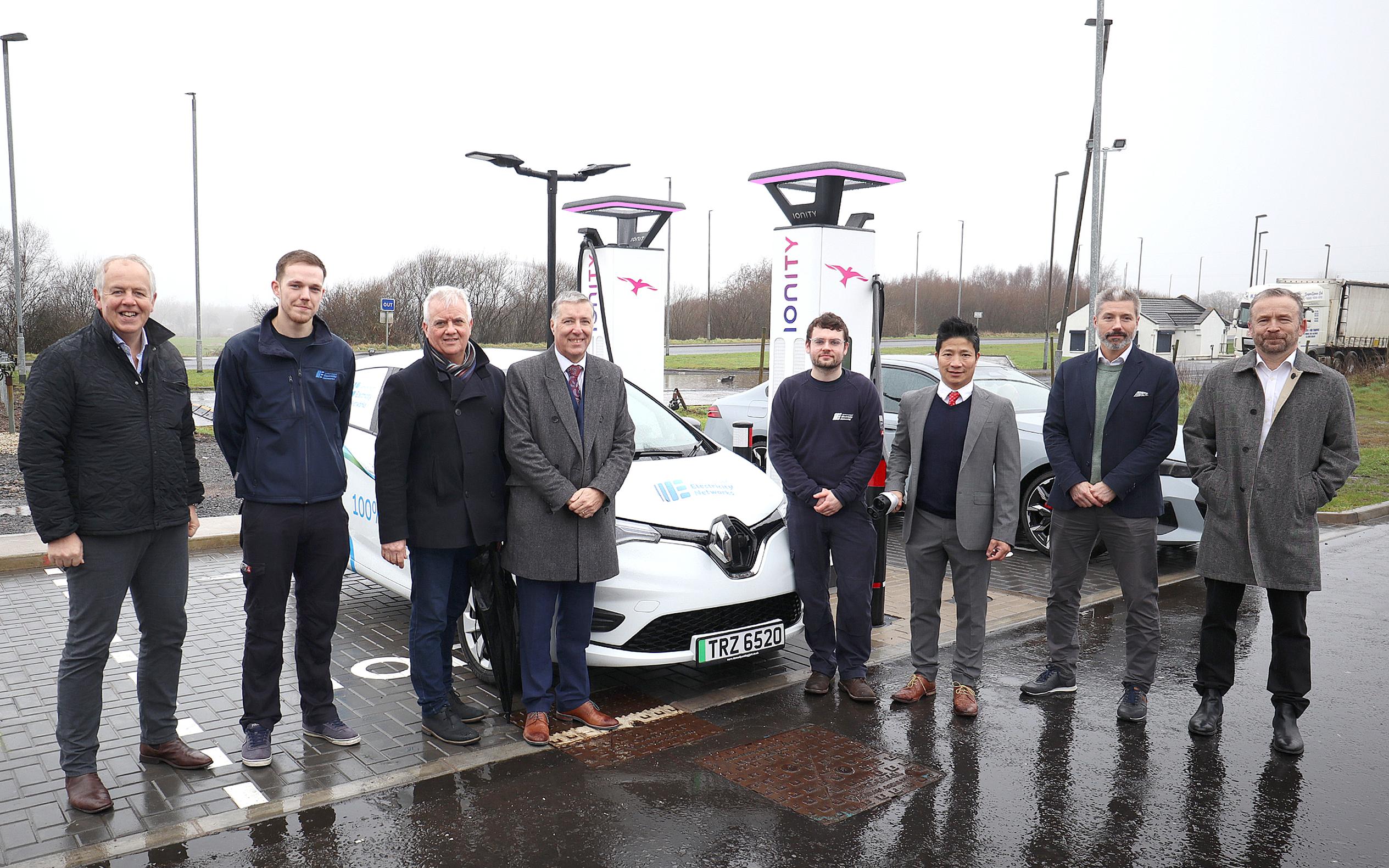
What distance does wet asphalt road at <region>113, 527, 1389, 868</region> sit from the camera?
343 centimetres

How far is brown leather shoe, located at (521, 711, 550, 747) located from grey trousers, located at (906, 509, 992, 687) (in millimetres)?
1942

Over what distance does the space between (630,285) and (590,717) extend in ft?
19.4

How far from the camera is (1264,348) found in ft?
14.5

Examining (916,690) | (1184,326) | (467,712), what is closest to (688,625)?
(467,712)

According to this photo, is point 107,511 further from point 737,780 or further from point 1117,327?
point 1117,327

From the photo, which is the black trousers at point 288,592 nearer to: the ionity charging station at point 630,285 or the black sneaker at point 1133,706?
the black sneaker at point 1133,706

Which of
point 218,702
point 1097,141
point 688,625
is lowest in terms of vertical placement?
point 218,702

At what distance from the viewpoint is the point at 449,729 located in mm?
4352

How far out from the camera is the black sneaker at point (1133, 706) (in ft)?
15.5

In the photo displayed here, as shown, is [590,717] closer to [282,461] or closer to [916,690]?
[916,690]

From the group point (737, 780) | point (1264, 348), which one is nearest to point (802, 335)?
point (1264, 348)

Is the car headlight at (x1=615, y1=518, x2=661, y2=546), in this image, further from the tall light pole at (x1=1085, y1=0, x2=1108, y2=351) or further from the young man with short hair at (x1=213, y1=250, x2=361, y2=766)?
Result: the tall light pole at (x1=1085, y1=0, x2=1108, y2=351)

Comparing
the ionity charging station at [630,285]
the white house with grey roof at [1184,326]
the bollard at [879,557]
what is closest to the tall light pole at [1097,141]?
the ionity charging station at [630,285]

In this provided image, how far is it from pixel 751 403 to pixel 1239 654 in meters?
5.40
